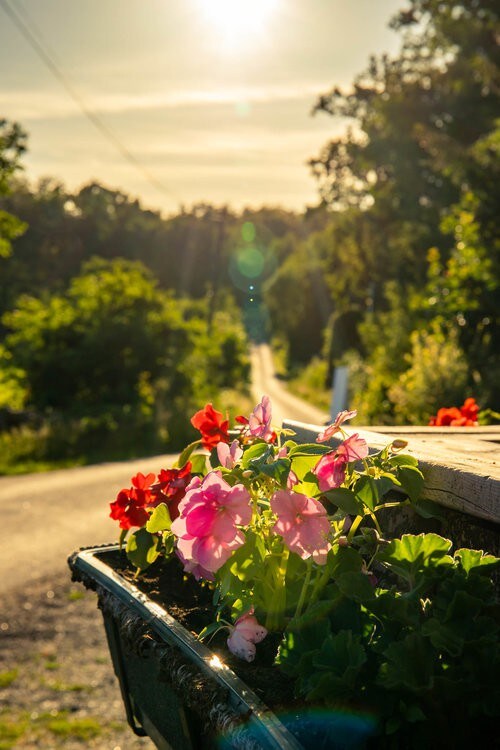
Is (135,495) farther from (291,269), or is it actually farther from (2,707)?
(291,269)

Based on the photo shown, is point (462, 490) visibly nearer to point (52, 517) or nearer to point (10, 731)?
point (10, 731)

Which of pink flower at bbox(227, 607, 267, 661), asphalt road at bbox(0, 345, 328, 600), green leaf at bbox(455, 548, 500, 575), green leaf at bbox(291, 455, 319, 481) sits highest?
green leaf at bbox(291, 455, 319, 481)

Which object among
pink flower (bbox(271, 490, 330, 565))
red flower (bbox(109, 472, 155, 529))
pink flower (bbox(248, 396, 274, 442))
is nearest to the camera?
pink flower (bbox(271, 490, 330, 565))

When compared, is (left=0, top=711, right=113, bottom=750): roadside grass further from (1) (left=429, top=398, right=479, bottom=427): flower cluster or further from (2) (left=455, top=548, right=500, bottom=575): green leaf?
(2) (left=455, top=548, right=500, bottom=575): green leaf

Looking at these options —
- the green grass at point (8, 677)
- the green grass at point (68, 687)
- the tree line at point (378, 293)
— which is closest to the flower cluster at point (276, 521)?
the green grass at point (68, 687)

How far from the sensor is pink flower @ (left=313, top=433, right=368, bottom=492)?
1.61m

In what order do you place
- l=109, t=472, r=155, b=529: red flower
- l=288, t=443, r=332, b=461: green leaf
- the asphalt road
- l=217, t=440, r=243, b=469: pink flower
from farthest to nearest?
the asphalt road → l=109, t=472, r=155, b=529: red flower → l=217, t=440, r=243, b=469: pink flower → l=288, t=443, r=332, b=461: green leaf

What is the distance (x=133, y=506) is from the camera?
2156mm

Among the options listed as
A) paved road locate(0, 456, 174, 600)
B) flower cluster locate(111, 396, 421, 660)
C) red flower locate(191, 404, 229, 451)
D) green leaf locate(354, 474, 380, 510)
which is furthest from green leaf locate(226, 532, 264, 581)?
paved road locate(0, 456, 174, 600)

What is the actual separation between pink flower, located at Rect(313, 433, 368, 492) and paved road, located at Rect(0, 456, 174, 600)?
6.26 metres

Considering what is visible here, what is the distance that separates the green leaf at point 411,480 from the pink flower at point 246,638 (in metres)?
0.40

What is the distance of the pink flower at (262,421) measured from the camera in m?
1.83

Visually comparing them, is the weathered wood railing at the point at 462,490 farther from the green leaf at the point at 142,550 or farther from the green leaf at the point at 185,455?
the green leaf at the point at 142,550

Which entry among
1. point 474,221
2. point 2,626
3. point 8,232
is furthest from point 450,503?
point 8,232
